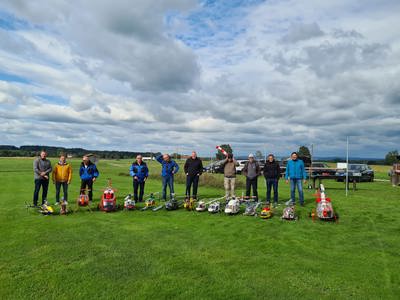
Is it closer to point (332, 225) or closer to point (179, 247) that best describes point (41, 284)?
point (179, 247)

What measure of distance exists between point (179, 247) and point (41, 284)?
9.24ft

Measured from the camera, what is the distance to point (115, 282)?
533 centimetres

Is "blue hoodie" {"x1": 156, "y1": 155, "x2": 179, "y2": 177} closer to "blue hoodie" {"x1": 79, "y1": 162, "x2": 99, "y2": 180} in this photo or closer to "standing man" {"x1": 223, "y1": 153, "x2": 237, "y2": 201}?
"standing man" {"x1": 223, "y1": 153, "x2": 237, "y2": 201}

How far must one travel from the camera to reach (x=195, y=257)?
6551 mm

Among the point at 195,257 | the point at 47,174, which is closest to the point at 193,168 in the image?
the point at 47,174

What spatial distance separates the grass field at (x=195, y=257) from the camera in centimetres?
510

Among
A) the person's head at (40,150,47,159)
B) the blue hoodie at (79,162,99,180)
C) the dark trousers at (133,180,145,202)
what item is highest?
the person's head at (40,150,47,159)

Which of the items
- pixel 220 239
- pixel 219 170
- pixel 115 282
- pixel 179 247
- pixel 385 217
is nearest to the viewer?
pixel 115 282

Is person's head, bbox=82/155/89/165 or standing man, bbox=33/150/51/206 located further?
person's head, bbox=82/155/89/165

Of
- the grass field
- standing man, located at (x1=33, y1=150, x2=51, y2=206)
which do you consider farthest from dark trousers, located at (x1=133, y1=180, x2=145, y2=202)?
standing man, located at (x1=33, y1=150, x2=51, y2=206)

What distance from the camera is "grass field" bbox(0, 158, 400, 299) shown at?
Result: 5098 millimetres

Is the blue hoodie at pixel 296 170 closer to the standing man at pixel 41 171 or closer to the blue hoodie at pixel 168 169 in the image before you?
the blue hoodie at pixel 168 169

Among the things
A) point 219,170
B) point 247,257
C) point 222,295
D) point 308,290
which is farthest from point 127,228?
point 219,170

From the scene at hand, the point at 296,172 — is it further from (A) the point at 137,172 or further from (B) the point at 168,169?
(A) the point at 137,172
